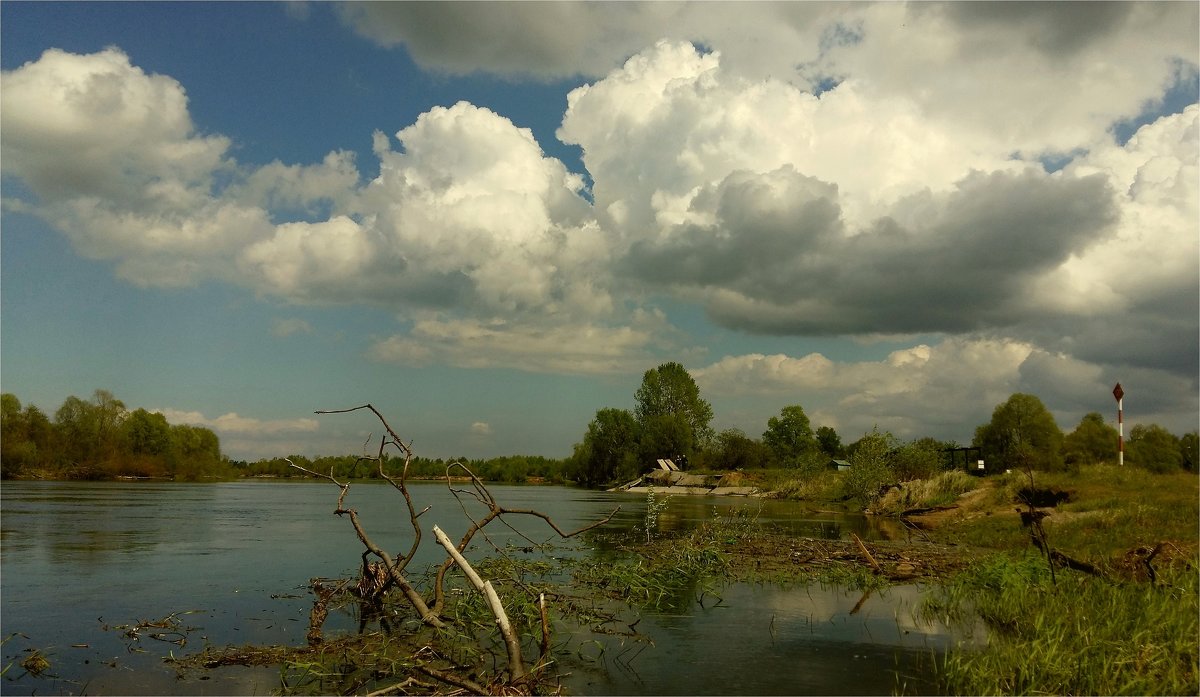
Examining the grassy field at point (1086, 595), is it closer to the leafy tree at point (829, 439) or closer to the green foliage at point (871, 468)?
the green foliage at point (871, 468)

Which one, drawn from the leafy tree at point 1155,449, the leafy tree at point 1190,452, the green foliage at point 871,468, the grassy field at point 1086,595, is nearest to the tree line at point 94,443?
the green foliage at point 871,468

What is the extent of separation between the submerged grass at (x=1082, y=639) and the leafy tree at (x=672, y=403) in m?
82.6

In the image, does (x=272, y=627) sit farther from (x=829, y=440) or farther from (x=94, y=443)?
(x=829, y=440)

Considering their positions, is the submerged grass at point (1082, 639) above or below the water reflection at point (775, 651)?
above

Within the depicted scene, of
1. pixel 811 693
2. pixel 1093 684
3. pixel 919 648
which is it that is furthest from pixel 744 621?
pixel 1093 684

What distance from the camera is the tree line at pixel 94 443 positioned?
82.5 m

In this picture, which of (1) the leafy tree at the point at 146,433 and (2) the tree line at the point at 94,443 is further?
(1) the leafy tree at the point at 146,433

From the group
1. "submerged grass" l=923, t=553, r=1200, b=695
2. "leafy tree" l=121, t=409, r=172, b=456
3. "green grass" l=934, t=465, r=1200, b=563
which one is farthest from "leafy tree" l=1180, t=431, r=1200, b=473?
"leafy tree" l=121, t=409, r=172, b=456

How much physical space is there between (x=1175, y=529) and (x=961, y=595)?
8.04 meters

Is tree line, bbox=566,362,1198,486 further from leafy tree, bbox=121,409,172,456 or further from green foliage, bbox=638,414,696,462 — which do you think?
leafy tree, bbox=121,409,172,456

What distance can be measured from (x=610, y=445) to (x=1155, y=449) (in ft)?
208

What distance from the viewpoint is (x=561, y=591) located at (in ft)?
51.1

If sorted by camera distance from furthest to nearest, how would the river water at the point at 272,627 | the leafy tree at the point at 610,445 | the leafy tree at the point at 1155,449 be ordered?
the leafy tree at the point at 610,445 → the leafy tree at the point at 1155,449 → the river water at the point at 272,627

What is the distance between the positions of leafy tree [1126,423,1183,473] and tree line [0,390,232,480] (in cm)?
11107
